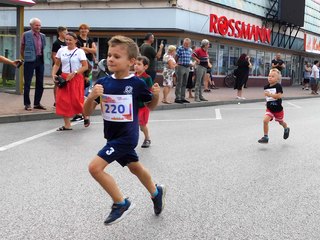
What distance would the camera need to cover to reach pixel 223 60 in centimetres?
2711

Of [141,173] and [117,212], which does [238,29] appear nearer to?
[141,173]

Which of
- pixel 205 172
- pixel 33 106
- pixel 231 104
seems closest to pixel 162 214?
pixel 205 172

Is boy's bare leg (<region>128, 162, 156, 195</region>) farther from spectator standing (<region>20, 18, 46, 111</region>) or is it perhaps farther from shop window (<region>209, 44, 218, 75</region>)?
shop window (<region>209, 44, 218, 75</region>)

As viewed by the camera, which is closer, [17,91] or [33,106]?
[33,106]

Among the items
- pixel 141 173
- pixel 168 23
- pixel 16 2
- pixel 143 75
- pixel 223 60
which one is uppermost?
pixel 168 23

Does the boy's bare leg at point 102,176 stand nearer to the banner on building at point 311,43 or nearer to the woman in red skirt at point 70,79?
the woman in red skirt at point 70,79

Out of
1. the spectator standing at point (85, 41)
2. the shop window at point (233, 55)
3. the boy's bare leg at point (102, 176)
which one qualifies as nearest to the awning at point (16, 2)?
the spectator standing at point (85, 41)

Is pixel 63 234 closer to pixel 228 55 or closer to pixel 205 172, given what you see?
pixel 205 172

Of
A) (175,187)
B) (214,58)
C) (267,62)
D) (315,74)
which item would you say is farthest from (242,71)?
(267,62)

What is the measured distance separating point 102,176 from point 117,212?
315mm

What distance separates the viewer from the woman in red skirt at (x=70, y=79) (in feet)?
28.6

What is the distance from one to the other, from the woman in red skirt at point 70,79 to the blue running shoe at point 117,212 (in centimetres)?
509

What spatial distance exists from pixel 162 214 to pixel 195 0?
70.6ft

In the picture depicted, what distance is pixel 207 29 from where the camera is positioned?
25.1m
